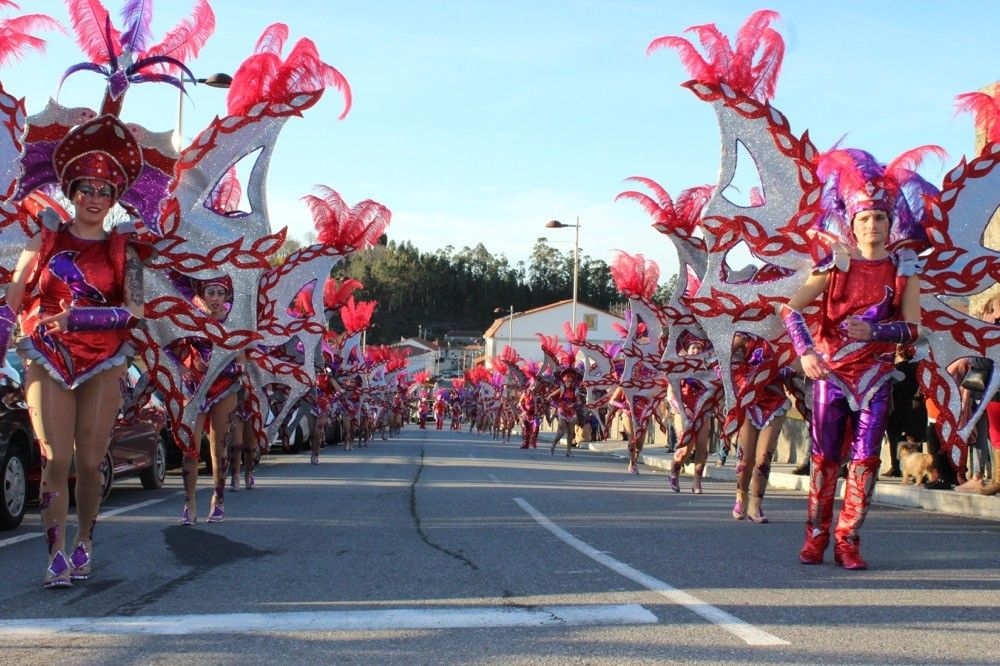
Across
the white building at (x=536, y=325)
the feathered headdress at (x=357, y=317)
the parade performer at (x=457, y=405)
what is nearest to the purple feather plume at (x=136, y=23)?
the feathered headdress at (x=357, y=317)

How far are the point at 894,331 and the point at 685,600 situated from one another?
7.35 ft

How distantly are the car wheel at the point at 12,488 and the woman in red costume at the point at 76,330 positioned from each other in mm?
2788

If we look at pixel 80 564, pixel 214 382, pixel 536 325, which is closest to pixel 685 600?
pixel 80 564

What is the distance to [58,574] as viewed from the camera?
231 inches

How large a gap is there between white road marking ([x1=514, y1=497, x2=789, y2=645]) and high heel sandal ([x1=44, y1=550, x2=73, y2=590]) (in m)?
2.94

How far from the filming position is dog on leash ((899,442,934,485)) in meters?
13.3

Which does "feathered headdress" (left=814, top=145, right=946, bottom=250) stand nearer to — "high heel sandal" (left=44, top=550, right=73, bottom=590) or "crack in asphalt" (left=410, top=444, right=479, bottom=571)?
"crack in asphalt" (left=410, top=444, right=479, bottom=571)

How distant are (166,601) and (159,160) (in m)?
3.12

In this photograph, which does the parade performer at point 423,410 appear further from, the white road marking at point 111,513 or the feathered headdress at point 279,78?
the feathered headdress at point 279,78

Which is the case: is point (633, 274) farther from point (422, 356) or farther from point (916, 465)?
point (422, 356)

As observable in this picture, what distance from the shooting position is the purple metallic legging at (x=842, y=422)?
6684 millimetres

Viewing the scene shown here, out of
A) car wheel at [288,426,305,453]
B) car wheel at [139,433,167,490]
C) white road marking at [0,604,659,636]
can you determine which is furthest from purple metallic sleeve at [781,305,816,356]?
car wheel at [288,426,305,453]

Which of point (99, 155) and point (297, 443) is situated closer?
point (99, 155)

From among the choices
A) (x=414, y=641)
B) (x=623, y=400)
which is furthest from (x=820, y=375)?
(x=623, y=400)
